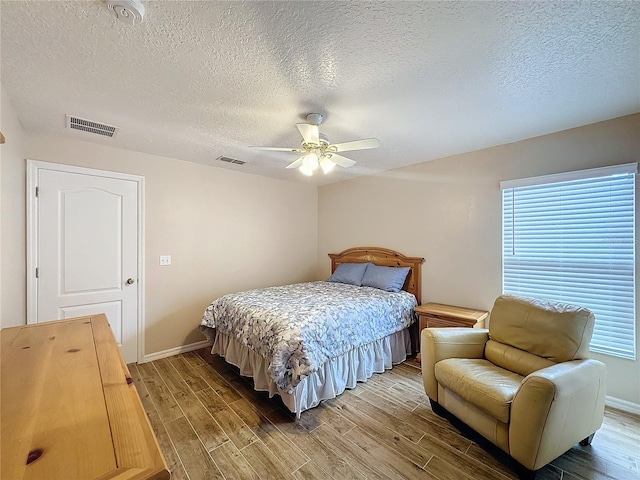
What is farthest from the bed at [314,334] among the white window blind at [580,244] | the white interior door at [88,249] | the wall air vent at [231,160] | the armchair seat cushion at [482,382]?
the wall air vent at [231,160]

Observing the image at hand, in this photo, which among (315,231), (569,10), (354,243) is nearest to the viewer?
(569,10)

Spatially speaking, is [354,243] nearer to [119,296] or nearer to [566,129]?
[566,129]

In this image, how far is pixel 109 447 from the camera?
2.04 ft

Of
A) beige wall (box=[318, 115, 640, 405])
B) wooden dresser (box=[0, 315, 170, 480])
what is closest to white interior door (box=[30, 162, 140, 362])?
wooden dresser (box=[0, 315, 170, 480])

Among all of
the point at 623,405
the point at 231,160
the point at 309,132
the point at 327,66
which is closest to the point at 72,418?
the point at 327,66

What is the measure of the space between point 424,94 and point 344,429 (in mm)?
2509

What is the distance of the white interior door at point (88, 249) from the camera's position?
8.71ft

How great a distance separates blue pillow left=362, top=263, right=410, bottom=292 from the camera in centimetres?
355

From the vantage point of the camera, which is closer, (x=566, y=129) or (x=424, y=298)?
(x=566, y=129)

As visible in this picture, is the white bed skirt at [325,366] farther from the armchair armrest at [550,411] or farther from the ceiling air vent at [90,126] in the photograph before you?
the ceiling air vent at [90,126]

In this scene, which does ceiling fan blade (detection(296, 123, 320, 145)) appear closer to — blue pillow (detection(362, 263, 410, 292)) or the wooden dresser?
the wooden dresser

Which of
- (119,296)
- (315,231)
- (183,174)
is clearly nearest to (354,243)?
(315,231)

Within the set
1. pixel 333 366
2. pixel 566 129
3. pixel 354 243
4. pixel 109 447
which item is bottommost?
pixel 333 366

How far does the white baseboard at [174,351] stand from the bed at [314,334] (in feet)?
1.54
